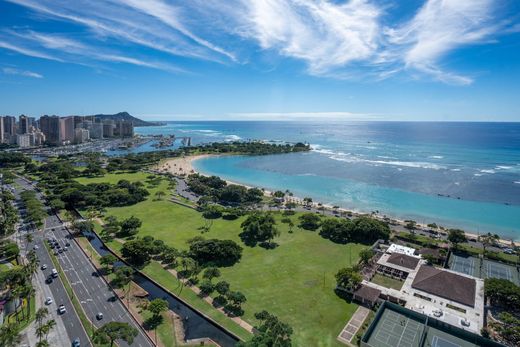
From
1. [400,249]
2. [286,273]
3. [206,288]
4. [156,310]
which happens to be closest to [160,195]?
[206,288]

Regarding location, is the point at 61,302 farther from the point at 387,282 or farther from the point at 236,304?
the point at 387,282

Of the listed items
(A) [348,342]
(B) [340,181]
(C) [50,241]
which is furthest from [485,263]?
(C) [50,241]

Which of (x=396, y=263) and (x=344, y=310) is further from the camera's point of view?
(x=396, y=263)

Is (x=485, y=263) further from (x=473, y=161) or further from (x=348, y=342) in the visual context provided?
(x=473, y=161)

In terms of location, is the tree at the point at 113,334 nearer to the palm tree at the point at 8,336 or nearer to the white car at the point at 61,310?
the palm tree at the point at 8,336

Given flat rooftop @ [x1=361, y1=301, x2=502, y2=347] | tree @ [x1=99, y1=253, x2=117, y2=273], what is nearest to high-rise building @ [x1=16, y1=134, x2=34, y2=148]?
tree @ [x1=99, y1=253, x2=117, y2=273]

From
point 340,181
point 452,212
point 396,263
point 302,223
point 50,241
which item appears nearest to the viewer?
point 396,263

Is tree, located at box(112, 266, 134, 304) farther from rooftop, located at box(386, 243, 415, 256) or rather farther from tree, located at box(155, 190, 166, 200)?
tree, located at box(155, 190, 166, 200)

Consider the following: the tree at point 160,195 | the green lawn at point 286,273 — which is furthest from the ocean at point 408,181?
the tree at point 160,195
